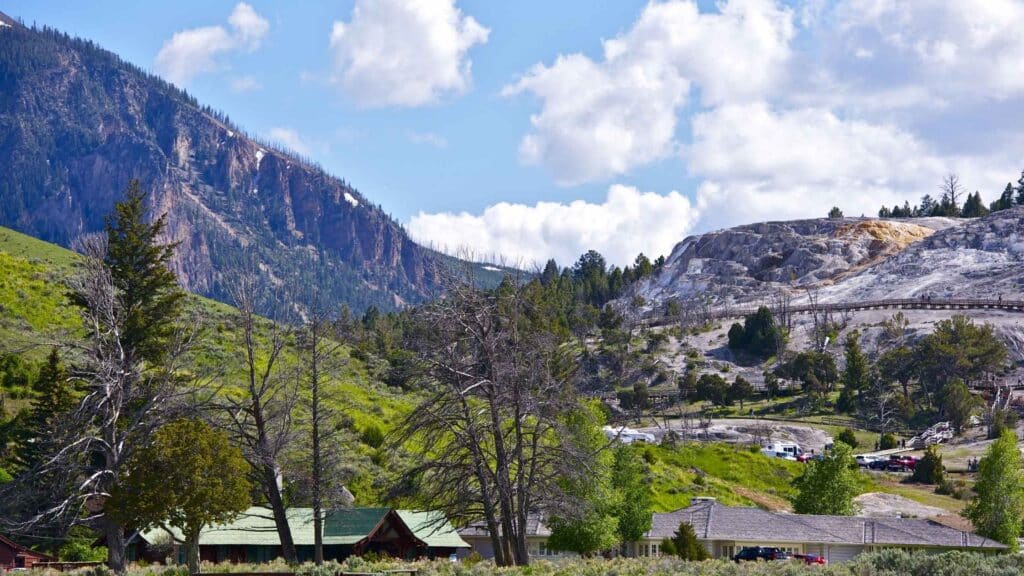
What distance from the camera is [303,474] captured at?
46031mm

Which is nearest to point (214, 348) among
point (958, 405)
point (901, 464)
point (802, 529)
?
point (802, 529)

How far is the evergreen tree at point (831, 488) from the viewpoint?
74688 millimetres

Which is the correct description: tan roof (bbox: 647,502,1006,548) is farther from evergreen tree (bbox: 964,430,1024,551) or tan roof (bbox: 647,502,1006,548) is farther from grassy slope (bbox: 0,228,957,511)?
grassy slope (bbox: 0,228,957,511)

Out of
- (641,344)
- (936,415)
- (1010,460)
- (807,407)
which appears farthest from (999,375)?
(1010,460)

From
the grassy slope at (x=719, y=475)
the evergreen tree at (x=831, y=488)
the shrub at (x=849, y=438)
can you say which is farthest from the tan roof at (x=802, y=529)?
the shrub at (x=849, y=438)

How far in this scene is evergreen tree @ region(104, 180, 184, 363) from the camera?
49719 mm

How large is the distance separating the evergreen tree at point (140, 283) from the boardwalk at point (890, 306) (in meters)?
122

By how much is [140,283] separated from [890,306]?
4966 inches

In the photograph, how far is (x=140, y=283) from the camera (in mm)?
51031

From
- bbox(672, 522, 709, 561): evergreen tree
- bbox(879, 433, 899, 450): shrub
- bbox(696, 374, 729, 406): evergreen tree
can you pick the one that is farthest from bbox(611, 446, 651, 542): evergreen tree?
bbox(696, 374, 729, 406): evergreen tree

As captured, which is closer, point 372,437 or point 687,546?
point 687,546

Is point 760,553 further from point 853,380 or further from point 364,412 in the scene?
point 853,380

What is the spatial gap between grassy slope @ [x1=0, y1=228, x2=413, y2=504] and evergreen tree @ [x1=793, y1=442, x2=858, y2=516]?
2585 cm

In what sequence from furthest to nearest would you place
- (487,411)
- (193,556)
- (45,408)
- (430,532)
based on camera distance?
(430,532) → (45,408) → (487,411) → (193,556)
